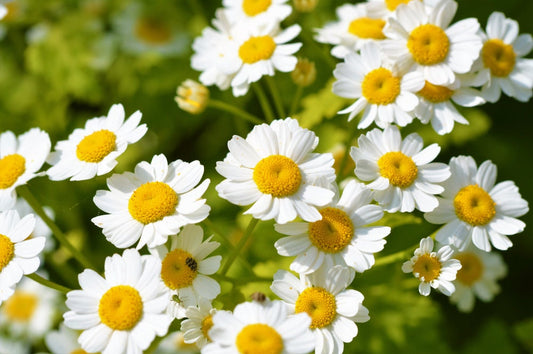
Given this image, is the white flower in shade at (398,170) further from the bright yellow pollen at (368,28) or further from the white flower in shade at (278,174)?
the bright yellow pollen at (368,28)

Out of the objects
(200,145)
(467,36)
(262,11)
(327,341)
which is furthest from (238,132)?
(327,341)

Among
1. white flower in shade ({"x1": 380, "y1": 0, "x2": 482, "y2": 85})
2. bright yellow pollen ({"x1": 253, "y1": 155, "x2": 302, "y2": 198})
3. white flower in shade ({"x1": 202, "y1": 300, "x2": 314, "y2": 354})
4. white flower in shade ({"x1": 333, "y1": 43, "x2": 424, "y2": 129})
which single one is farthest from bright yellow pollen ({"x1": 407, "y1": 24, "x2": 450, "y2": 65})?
white flower in shade ({"x1": 202, "y1": 300, "x2": 314, "y2": 354})

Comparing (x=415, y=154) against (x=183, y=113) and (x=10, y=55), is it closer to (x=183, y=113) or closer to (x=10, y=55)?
(x=183, y=113)

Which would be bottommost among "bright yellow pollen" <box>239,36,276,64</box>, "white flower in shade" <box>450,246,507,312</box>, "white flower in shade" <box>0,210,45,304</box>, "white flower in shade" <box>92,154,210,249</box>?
"white flower in shade" <box>450,246,507,312</box>

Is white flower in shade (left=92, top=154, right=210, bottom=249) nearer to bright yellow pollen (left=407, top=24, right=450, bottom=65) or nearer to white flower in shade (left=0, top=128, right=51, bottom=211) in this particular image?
white flower in shade (left=0, top=128, right=51, bottom=211)

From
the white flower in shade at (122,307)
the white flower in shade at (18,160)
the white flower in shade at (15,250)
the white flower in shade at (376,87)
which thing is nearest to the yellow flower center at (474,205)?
the white flower in shade at (376,87)

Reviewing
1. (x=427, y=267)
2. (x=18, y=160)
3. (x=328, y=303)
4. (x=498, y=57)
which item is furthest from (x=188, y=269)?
(x=498, y=57)

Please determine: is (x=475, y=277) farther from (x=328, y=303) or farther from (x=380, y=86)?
(x=328, y=303)
